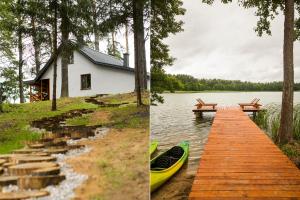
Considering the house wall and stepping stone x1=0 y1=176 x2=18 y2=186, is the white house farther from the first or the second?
stepping stone x1=0 y1=176 x2=18 y2=186

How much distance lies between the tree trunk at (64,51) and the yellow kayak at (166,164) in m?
1.09

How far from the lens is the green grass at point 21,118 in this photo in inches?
105

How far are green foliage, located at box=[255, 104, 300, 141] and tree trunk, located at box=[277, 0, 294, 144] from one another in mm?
188

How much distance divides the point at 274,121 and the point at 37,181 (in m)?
4.25

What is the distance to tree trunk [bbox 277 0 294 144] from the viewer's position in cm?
455

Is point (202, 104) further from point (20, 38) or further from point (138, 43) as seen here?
point (20, 38)

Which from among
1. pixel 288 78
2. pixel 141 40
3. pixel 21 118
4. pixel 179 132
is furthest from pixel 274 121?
pixel 21 118

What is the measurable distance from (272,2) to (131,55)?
3041 millimetres

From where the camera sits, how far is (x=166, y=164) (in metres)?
4.10

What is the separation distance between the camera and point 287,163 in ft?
12.7

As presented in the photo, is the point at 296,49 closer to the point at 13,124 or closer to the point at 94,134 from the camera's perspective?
the point at 94,134

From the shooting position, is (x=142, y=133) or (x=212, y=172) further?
(x=212, y=172)

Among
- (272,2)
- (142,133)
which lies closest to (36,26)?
(142,133)

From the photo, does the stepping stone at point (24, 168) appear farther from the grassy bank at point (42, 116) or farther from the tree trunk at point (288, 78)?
the tree trunk at point (288, 78)
